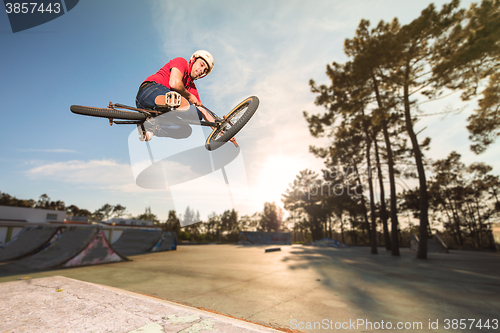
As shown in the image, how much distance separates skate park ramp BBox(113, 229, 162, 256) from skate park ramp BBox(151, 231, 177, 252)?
32cm

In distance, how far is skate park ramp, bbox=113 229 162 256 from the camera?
17078 mm

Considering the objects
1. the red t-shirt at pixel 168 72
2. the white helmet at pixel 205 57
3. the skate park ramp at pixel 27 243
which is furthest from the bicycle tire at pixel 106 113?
the skate park ramp at pixel 27 243

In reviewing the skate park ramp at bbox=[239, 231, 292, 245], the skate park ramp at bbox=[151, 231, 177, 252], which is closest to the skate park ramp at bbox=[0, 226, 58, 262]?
the skate park ramp at bbox=[151, 231, 177, 252]

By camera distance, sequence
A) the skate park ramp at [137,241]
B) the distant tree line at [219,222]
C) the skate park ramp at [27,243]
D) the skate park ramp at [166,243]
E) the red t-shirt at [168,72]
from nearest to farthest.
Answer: the red t-shirt at [168,72], the skate park ramp at [27,243], the skate park ramp at [137,241], the skate park ramp at [166,243], the distant tree line at [219,222]

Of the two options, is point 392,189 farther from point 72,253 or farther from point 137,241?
point 137,241

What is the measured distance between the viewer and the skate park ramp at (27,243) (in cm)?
1058

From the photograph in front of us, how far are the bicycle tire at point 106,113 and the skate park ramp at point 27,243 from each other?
1227 centimetres

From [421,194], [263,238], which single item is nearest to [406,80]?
[421,194]

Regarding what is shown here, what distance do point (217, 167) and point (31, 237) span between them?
1339 centimetres

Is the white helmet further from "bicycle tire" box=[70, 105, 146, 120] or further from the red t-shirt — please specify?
"bicycle tire" box=[70, 105, 146, 120]

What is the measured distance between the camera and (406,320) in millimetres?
3650

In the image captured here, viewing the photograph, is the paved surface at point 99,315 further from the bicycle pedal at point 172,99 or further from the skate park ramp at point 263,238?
the skate park ramp at point 263,238

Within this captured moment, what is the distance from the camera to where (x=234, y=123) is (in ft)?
13.0

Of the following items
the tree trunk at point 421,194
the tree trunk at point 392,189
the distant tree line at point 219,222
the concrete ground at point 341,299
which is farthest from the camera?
the distant tree line at point 219,222
